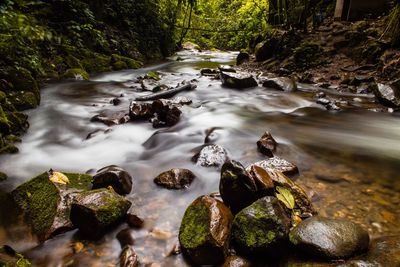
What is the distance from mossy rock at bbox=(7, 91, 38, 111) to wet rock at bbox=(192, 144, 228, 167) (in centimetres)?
387

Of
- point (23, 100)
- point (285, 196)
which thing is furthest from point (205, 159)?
point (23, 100)

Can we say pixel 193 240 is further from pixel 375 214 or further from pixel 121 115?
pixel 121 115

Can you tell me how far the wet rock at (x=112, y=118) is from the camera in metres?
Result: 5.63

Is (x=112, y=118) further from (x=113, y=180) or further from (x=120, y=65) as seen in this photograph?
(x=120, y=65)

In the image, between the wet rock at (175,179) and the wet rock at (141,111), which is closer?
the wet rock at (175,179)

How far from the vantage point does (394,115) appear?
5973 millimetres

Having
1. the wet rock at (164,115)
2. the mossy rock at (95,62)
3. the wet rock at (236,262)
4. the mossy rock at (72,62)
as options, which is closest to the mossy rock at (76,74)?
the mossy rock at (72,62)

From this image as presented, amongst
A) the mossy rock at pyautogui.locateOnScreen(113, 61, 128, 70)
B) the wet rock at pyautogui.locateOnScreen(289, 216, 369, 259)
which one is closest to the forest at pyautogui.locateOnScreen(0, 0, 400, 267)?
the wet rock at pyautogui.locateOnScreen(289, 216, 369, 259)

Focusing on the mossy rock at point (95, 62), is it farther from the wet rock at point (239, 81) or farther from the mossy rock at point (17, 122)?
the mossy rock at point (17, 122)

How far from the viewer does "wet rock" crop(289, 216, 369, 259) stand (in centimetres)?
211

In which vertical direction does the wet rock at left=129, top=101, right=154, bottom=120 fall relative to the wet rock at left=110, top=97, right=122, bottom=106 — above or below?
above

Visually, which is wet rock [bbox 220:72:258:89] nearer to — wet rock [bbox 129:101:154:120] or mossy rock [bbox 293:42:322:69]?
mossy rock [bbox 293:42:322:69]

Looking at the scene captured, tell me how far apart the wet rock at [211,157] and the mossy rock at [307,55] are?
739cm

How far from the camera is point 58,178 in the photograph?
3.23 meters
